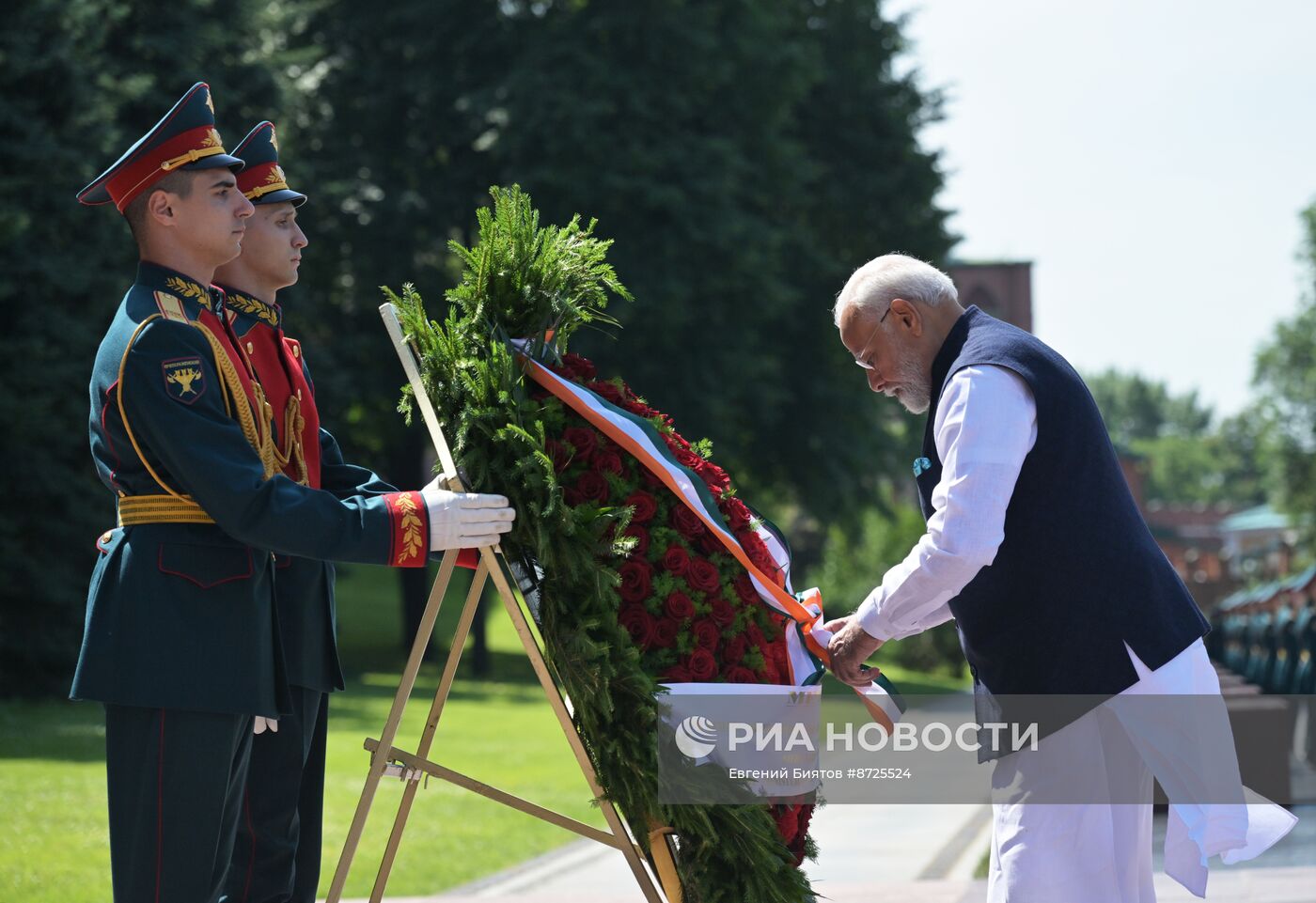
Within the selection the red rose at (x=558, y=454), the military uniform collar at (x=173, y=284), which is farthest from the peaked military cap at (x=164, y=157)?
the red rose at (x=558, y=454)

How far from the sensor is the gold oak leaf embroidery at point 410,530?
3.67 meters

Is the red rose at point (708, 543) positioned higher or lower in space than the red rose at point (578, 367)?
lower

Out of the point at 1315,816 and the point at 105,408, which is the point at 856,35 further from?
the point at 105,408

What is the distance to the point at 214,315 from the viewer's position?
3869 mm

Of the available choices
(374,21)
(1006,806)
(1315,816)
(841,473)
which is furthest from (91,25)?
(1006,806)

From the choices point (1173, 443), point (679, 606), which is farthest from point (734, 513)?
point (1173, 443)

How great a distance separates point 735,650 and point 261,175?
197 cm

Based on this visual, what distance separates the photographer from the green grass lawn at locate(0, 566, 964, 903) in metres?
7.56

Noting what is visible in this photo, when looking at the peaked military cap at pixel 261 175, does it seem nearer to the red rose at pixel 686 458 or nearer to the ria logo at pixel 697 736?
the red rose at pixel 686 458

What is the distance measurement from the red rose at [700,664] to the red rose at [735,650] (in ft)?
0.28

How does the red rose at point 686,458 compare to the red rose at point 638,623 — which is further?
the red rose at point 686,458

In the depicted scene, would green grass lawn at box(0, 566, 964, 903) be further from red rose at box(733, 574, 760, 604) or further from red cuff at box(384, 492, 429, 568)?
red cuff at box(384, 492, 429, 568)

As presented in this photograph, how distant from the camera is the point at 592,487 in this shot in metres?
3.92

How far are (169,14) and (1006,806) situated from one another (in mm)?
18522
